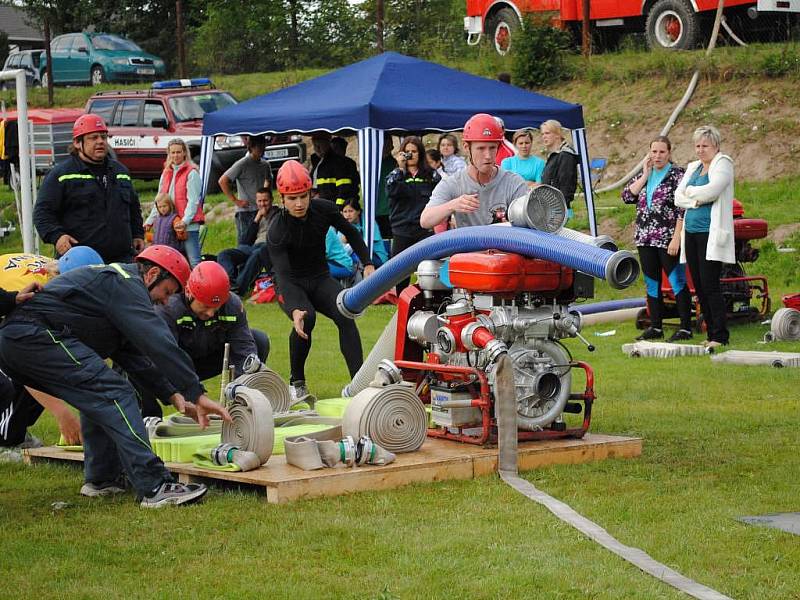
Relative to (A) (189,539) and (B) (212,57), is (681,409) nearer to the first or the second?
(A) (189,539)

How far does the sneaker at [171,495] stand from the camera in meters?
6.66

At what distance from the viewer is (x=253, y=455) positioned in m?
7.03

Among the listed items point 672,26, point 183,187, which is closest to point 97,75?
point 672,26

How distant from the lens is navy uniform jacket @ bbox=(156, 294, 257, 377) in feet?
27.1

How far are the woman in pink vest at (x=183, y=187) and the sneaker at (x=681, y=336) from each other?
631 centimetres

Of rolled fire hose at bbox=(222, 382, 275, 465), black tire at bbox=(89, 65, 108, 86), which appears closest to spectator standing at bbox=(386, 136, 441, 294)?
rolled fire hose at bbox=(222, 382, 275, 465)

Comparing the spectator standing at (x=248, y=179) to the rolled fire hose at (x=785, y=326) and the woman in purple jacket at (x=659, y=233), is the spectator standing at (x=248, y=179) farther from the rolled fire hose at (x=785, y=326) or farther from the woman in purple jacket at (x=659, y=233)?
the rolled fire hose at (x=785, y=326)

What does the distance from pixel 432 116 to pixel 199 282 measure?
8728mm

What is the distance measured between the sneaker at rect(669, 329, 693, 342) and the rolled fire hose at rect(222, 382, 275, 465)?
20.6 feet

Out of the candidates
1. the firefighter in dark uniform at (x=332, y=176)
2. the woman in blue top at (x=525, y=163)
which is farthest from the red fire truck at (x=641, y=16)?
the woman in blue top at (x=525, y=163)

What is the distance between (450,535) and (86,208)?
5047mm

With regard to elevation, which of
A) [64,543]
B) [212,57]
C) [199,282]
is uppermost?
[212,57]

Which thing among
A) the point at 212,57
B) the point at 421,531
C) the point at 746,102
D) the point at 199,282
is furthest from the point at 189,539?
the point at 212,57

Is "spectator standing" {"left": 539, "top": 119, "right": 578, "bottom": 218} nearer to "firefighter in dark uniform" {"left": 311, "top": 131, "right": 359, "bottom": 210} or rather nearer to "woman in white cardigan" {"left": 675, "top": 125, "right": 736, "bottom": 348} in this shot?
"woman in white cardigan" {"left": 675, "top": 125, "right": 736, "bottom": 348}
